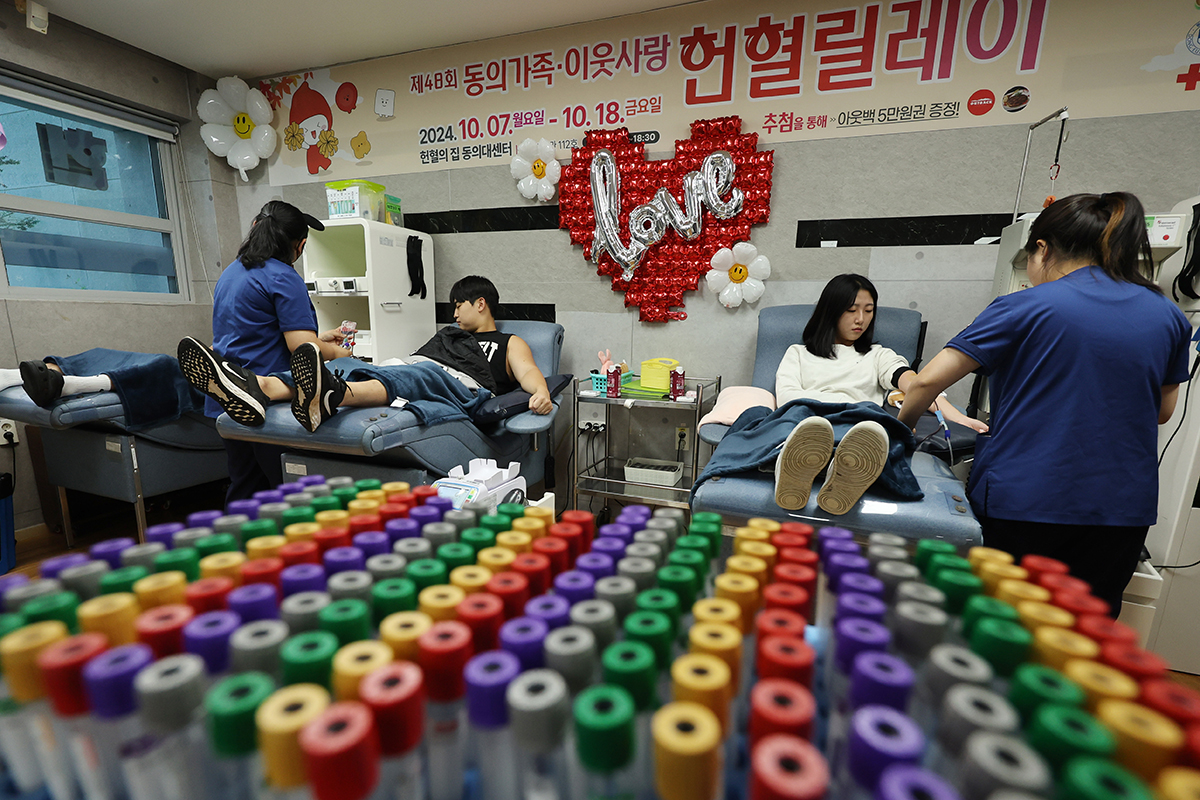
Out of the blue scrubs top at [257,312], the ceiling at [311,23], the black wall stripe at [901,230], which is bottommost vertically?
the blue scrubs top at [257,312]

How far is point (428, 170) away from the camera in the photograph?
2988 mm

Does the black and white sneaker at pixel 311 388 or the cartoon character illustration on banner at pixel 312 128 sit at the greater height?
the cartoon character illustration on banner at pixel 312 128

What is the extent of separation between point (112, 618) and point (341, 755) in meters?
0.32

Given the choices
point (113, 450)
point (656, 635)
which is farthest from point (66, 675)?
point (113, 450)

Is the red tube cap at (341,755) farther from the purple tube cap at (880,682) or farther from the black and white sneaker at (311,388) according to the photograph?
the black and white sneaker at (311,388)

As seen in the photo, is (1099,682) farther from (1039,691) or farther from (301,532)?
(301,532)

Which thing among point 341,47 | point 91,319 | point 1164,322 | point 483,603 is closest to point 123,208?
point 91,319

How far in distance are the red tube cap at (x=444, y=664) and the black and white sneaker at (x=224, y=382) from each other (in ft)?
5.34

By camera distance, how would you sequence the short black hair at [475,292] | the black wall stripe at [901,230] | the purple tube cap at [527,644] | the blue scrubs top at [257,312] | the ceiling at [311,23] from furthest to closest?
the short black hair at [475,292] → the ceiling at [311,23] → the black wall stripe at [901,230] → the blue scrubs top at [257,312] → the purple tube cap at [527,644]

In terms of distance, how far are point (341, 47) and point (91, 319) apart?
6.41ft

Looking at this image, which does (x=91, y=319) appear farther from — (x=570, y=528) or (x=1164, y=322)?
(x=1164, y=322)

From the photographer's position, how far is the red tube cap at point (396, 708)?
0.39m

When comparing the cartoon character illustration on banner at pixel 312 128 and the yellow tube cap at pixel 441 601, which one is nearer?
the yellow tube cap at pixel 441 601

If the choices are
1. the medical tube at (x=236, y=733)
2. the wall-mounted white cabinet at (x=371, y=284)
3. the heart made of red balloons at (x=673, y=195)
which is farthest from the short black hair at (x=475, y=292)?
the medical tube at (x=236, y=733)
